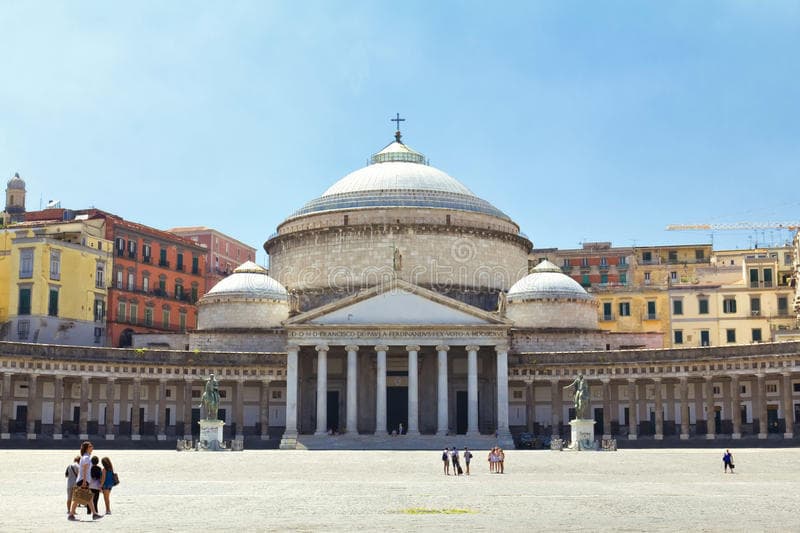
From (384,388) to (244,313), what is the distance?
1512 cm

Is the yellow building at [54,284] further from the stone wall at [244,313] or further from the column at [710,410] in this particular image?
the column at [710,410]

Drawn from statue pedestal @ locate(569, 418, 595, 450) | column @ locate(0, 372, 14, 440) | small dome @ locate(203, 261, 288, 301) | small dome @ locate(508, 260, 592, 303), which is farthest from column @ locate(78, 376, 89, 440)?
statue pedestal @ locate(569, 418, 595, 450)

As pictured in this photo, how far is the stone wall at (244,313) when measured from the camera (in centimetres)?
8356

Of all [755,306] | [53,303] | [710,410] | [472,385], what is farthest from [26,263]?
[755,306]

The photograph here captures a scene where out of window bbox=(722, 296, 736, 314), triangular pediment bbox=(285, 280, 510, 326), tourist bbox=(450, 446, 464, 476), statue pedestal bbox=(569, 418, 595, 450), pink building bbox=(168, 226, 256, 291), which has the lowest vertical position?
tourist bbox=(450, 446, 464, 476)

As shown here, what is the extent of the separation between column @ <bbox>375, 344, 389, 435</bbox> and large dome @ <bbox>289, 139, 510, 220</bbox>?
16.3 metres

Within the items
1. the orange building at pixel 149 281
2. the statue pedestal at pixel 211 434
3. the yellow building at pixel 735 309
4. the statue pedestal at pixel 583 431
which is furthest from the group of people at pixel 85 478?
the yellow building at pixel 735 309

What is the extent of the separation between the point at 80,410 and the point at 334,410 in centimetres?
1681

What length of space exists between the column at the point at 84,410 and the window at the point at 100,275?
15.3 metres

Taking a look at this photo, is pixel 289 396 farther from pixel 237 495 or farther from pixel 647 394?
pixel 237 495

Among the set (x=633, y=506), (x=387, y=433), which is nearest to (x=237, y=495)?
(x=633, y=506)

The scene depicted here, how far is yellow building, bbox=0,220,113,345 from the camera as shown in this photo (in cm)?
8175

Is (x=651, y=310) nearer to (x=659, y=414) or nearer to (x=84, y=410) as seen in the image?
(x=659, y=414)

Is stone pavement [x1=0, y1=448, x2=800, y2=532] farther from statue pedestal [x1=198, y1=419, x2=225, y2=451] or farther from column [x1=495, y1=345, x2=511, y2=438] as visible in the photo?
column [x1=495, y1=345, x2=511, y2=438]
